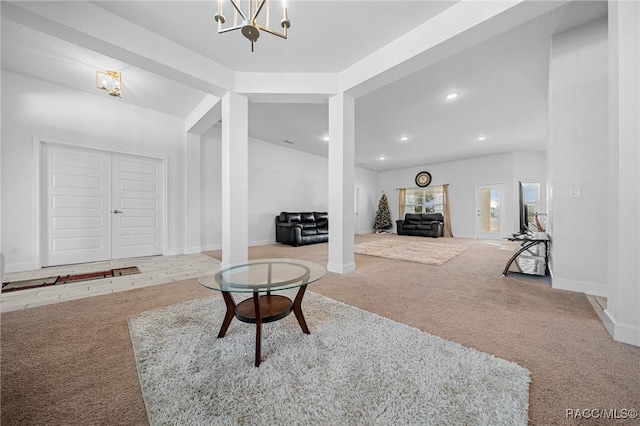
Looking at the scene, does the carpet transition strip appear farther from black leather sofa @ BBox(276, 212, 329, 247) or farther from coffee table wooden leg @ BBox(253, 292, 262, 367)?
black leather sofa @ BBox(276, 212, 329, 247)

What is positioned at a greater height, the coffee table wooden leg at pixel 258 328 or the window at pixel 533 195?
the window at pixel 533 195

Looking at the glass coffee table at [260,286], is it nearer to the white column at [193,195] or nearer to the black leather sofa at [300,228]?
the white column at [193,195]

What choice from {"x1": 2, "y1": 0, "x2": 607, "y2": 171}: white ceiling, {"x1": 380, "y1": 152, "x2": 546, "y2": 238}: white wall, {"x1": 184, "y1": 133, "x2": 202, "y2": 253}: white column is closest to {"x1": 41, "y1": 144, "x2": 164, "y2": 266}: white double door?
{"x1": 184, "y1": 133, "x2": 202, "y2": 253}: white column

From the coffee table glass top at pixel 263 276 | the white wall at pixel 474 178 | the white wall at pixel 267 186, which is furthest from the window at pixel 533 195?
the coffee table glass top at pixel 263 276

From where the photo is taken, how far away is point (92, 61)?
3.05m

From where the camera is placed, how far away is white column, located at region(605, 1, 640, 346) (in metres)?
1.48

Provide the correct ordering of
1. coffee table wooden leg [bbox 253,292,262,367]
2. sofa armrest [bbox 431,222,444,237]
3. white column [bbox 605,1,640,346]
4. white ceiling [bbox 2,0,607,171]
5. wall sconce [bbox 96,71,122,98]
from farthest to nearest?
sofa armrest [bbox 431,222,444,237]
wall sconce [bbox 96,71,122,98]
white ceiling [bbox 2,0,607,171]
white column [bbox 605,1,640,346]
coffee table wooden leg [bbox 253,292,262,367]

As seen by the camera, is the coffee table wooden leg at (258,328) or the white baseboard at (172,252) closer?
the coffee table wooden leg at (258,328)

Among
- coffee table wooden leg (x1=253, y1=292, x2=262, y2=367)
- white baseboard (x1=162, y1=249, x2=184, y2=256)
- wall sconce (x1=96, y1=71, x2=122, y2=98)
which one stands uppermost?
wall sconce (x1=96, y1=71, x2=122, y2=98)

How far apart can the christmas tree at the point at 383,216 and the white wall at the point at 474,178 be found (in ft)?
1.28

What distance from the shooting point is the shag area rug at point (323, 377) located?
97 centimetres

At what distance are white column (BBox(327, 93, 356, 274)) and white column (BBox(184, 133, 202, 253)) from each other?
10.9ft

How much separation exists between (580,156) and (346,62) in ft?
9.07

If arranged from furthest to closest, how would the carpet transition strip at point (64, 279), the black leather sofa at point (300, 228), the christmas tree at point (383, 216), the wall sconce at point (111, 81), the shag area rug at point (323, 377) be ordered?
1. the christmas tree at point (383, 216)
2. the black leather sofa at point (300, 228)
3. the wall sconce at point (111, 81)
4. the carpet transition strip at point (64, 279)
5. the shag area rug at point (323, 377)
